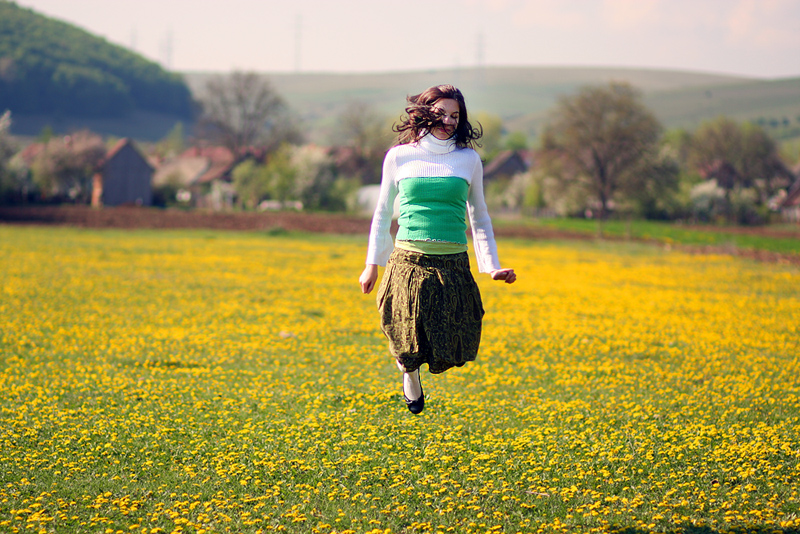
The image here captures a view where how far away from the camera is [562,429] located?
7.13 m

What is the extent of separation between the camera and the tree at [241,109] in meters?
118

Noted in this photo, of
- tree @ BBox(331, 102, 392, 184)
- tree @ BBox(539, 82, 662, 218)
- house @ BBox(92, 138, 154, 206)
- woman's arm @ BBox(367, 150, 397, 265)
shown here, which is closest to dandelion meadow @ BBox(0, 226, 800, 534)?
woman's arm @ BBox(367, 150, 397, 265)

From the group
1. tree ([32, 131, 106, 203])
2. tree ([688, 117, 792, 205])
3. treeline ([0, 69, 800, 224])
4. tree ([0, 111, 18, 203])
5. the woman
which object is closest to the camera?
the woman

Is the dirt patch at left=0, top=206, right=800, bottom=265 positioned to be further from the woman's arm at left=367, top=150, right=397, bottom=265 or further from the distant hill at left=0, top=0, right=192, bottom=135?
the distant hill at left=0, top=0, right=192, bottom=135

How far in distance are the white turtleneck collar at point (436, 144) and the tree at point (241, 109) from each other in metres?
115

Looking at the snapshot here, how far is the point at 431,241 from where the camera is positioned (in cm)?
546

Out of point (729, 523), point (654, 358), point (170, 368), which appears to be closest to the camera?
point (729, 523)

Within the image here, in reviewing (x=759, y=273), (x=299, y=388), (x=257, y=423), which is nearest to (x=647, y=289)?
(x=759, y=273)

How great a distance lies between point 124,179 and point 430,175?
93595mm

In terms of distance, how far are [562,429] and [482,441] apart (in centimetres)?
96

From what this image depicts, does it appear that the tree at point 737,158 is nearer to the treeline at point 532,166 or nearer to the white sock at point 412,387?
the treeline at point 532,166

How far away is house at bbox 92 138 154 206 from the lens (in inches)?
3516

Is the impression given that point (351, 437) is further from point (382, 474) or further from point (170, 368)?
point (170, 368)

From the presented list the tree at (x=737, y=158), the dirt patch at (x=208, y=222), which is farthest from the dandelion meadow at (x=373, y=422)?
the tree at (x=737, y=158)
